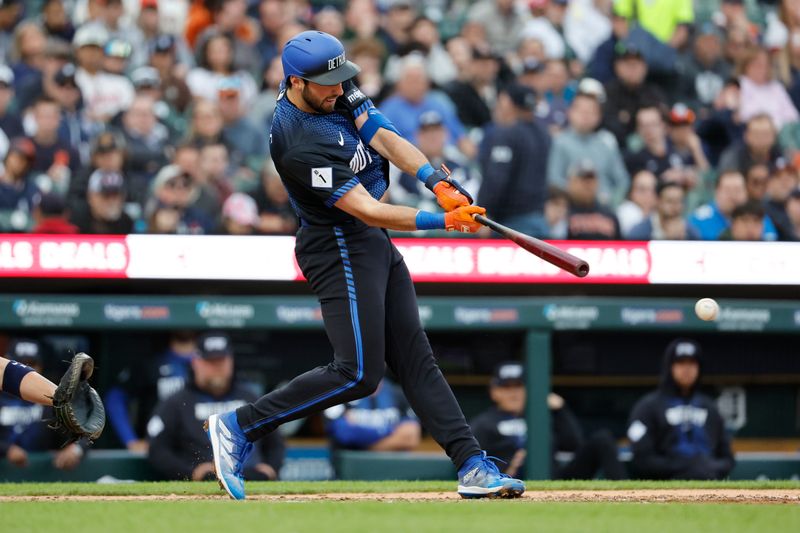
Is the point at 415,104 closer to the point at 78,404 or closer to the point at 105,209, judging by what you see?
the point at 105,209

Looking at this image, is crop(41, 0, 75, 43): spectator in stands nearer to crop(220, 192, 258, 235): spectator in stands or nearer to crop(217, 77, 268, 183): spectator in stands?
crop(217, 77, 268, 183): spectator in stands

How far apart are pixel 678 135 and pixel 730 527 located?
6.35m

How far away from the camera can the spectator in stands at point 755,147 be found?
31.7ft

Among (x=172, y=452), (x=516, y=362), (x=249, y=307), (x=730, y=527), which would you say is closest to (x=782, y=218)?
(x=516, y=362)

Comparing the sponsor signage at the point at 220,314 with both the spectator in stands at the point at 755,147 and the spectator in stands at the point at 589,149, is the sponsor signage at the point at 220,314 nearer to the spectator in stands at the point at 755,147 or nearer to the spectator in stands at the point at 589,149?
the spectator in stands at the point at 589,149

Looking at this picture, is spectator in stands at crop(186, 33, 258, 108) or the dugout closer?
the dugout

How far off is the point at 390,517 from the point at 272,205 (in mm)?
4232

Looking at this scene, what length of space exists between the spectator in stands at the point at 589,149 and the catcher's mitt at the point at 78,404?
4471mm

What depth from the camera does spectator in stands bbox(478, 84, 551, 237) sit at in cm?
824

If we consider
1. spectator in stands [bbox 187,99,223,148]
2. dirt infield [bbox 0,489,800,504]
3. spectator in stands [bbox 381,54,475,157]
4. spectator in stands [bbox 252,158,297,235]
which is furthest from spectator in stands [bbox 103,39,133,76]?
dirt infield [bbox 0,489,800,504]

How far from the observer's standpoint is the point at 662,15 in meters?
11.5

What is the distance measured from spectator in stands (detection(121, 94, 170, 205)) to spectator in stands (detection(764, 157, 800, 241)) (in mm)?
3934

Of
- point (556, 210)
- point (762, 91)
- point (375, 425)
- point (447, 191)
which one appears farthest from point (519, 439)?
point (762, 91)

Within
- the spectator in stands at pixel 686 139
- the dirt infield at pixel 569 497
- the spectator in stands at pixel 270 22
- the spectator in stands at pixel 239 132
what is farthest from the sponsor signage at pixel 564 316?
the spectator in stands at pixel 270 22
